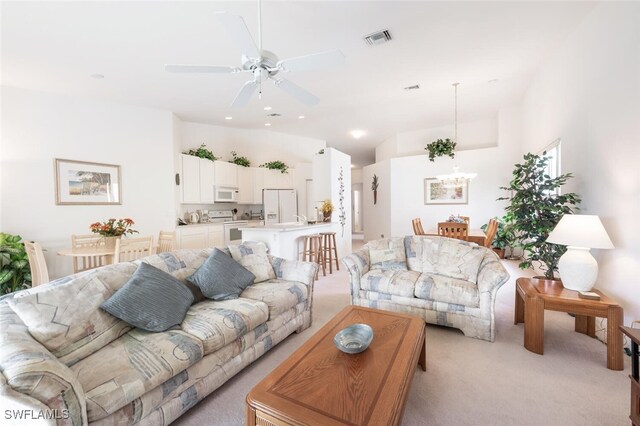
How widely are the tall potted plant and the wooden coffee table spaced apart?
2039 mm

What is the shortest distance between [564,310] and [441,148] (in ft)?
16.1

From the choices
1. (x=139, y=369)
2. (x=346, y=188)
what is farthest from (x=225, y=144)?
(x=139, y=369)

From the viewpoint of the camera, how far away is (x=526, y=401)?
5.60 feet

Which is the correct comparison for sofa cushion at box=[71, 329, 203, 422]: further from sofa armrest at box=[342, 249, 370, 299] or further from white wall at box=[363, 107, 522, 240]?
white wall at box=[363, 107, 522, 240]

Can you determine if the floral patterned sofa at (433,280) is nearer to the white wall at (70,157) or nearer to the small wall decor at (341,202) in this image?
the small wall decor at (341,202)

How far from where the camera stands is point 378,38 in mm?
2986

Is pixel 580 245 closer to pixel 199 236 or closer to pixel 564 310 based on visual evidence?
pixel 564 310

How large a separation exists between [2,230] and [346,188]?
19.0 feet

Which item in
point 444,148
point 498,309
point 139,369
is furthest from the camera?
point 444,148

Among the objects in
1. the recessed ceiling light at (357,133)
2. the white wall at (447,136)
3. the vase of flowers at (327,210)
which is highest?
the recessed ceiling light at (357,133)

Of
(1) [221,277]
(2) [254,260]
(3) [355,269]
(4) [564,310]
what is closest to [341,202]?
(3) [355,269]

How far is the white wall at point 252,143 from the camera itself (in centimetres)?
603

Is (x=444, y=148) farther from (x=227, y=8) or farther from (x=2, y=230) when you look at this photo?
(x=2, y=230)

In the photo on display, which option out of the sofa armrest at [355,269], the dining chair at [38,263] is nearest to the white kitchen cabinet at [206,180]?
the dining chair at [38,263]
